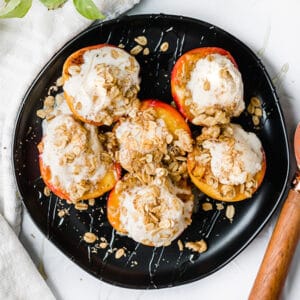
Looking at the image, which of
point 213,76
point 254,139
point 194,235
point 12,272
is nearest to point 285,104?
point 254,139

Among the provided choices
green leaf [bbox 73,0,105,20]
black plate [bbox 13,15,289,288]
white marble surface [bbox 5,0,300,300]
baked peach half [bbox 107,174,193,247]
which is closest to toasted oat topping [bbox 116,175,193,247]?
baked peach half [bbox 107,174,193,247]

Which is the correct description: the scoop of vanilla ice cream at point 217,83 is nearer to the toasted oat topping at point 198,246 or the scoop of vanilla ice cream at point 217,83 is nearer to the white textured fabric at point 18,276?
the toasted oat topping at point 198,246

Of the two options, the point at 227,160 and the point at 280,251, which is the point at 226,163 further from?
the point at 280,251

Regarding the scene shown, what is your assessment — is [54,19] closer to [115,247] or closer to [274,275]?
[115,247]

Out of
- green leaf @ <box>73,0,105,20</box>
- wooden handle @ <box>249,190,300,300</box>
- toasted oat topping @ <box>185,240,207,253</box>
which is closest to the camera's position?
green leaf @ <box>73,0,105,20</box>

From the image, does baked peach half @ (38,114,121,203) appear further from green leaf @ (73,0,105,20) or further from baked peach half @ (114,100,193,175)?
green leaf @ (73,0,105,20)

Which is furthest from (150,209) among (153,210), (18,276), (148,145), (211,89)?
(18,276)
